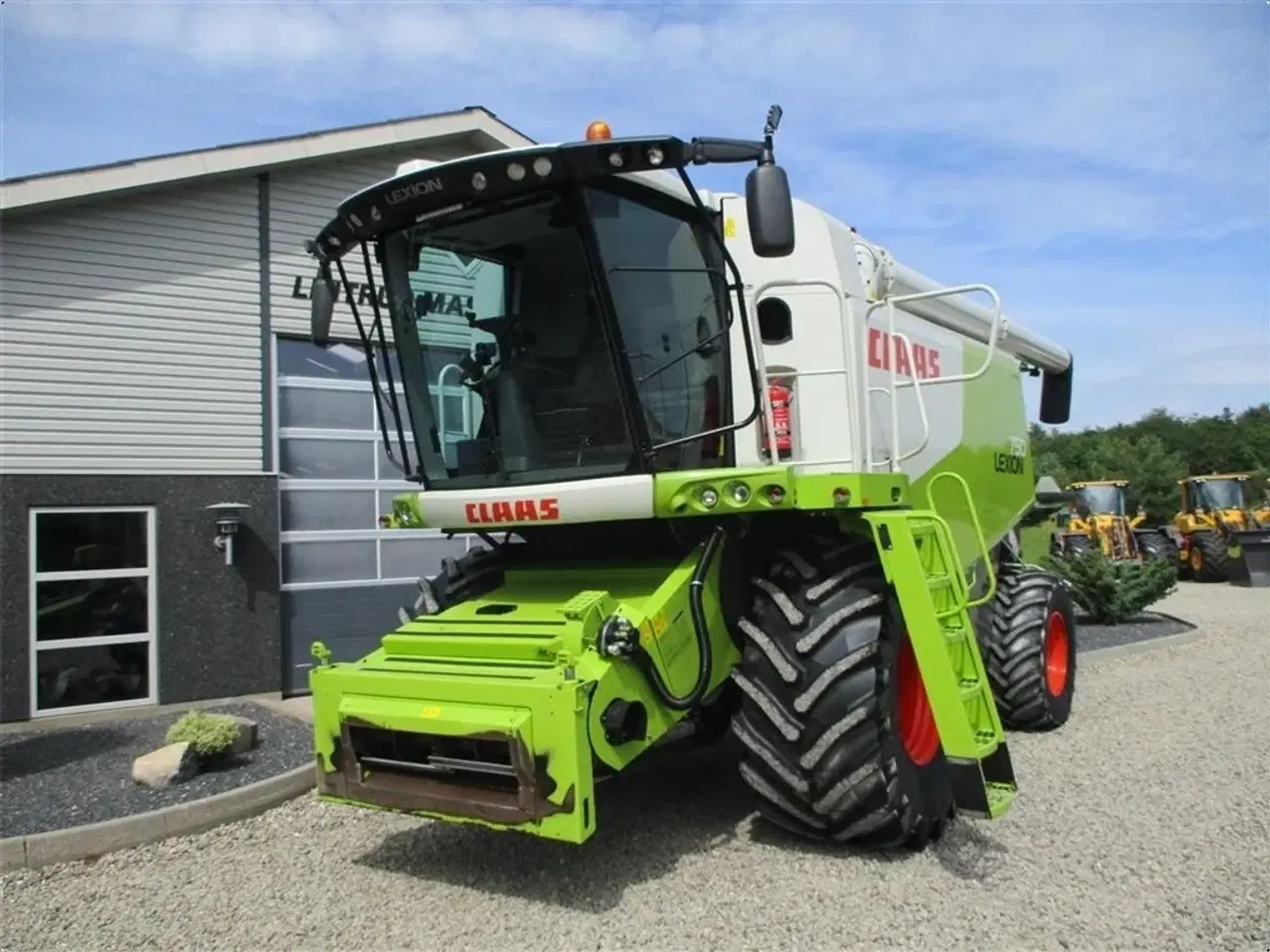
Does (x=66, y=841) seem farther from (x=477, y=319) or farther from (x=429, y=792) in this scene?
(x=477, y=319)

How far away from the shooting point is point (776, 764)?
4527 mm

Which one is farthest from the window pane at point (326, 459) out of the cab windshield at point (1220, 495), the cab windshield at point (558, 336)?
the cab windshield at point (1220, 495)

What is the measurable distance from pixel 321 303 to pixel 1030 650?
5.01 m

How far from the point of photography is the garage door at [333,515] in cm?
880

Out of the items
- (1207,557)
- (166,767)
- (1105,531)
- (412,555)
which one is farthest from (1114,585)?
(1207,557)

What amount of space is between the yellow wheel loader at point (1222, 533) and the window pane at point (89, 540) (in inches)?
719

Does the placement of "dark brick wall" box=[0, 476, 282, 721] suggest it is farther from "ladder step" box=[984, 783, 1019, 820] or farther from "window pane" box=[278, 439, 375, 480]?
"ladder step" box=[984, 783, 1019, 820]

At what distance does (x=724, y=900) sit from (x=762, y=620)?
47.3 inches

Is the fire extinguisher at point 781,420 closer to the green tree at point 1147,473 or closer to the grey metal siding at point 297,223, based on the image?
the grey metal siding at point 297,223

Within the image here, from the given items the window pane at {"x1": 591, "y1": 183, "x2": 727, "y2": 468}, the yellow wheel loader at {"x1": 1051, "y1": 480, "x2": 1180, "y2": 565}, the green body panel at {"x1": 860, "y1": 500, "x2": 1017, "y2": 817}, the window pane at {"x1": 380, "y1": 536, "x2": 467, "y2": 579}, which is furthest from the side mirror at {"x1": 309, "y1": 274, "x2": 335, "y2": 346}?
the yellow wheel loader at {"x1": 1051, "y1": 480, "x2": 1180, "y2": 565}

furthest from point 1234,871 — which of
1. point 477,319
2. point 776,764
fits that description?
point 477,319

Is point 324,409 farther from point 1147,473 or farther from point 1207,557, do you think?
point 1147,473

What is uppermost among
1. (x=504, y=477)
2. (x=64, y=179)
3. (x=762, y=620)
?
(x=64, y=179)

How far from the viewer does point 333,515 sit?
29.7 ft
